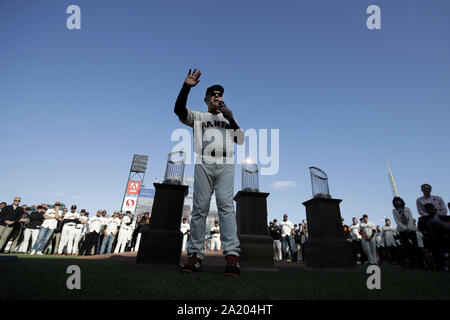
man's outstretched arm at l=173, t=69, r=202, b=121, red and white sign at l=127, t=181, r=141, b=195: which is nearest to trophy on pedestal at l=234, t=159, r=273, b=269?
man's outstretched arm at l=173, t=69, r=202, b=121

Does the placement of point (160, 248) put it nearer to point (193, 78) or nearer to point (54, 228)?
point (193, 78)

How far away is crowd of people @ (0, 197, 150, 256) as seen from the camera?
7543 millimetres

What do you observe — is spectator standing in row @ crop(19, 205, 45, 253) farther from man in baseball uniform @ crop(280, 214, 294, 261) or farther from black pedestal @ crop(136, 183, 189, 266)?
man in baseball uniform @ crop(280, 214, 294, 261)

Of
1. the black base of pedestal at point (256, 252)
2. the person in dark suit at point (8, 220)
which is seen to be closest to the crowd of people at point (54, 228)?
the person in dark suit at point (8, 220)

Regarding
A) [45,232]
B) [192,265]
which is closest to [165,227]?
[192,265]

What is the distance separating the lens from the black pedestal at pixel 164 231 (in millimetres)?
3543

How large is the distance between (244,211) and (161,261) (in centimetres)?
190

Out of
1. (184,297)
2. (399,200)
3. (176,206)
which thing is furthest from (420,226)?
(184,297)

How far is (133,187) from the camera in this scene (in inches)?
1330

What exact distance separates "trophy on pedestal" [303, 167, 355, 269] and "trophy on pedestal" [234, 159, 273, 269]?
1087 mm

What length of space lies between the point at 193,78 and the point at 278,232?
10.1 meters

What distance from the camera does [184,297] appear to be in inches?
50.8

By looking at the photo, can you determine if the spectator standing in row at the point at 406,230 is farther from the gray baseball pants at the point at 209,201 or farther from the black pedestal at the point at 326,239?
the gray baseball pants at the point at 209,201
